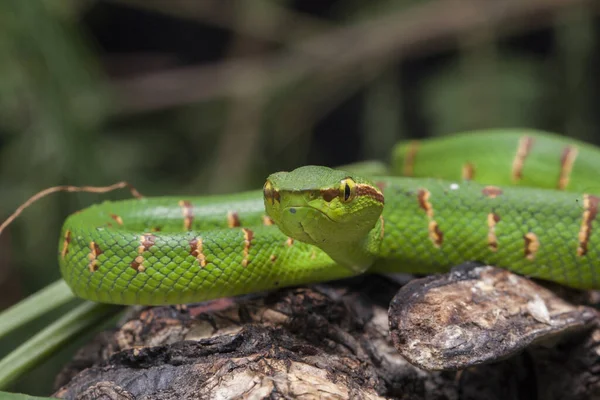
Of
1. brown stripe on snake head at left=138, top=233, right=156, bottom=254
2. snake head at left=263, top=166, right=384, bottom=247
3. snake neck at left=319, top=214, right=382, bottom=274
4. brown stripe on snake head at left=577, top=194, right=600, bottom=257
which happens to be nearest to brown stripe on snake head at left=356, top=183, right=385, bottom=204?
snake head at left=263, top=166, right=384, bottom=247

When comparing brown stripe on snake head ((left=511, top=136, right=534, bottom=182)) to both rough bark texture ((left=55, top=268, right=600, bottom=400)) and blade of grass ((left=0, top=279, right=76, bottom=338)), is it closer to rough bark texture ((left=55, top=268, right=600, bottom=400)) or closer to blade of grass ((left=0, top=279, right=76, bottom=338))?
rough bark texture ((left=55, top=268, right=600, bottom=400))

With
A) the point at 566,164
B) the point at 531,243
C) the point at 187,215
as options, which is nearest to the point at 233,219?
the point at 187,215

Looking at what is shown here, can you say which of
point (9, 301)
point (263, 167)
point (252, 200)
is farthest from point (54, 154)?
point (252, 200)

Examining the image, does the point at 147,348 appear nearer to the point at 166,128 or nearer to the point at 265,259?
the point at 265,259

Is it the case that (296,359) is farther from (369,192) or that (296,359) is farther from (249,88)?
(249,88)

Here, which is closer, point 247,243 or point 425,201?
point 247,243
